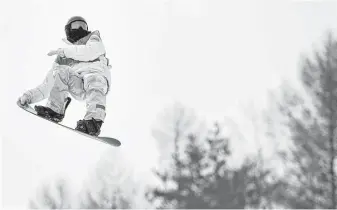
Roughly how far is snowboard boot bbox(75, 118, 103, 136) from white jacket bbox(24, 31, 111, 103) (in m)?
0.52

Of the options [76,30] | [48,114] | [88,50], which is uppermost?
[76,30]

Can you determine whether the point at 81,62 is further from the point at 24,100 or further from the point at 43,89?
the point at 24,100

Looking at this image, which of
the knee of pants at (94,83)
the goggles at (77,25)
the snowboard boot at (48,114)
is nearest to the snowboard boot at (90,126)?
the knee of pants at (94,83)

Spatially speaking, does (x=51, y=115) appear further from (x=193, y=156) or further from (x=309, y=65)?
(x=193, y=156)

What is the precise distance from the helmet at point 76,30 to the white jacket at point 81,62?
0.05m

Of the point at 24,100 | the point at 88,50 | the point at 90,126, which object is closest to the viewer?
the point at 88,50

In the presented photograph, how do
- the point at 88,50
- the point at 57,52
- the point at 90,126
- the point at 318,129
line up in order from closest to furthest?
the point at 57,52
the point at 88,50
the point at 90,126
the point at 318,129

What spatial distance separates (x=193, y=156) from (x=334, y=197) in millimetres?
6330

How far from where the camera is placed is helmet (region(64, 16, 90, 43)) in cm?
811

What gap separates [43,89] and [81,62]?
0.51 m

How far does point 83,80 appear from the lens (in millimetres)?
8266

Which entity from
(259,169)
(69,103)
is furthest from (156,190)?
(69,103)

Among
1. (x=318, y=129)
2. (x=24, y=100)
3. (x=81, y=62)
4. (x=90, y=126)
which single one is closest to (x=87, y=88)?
(x=81, y=62)

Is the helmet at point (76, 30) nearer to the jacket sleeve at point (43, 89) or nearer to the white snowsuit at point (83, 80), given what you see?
the white snowsuit at point (83, 80)
